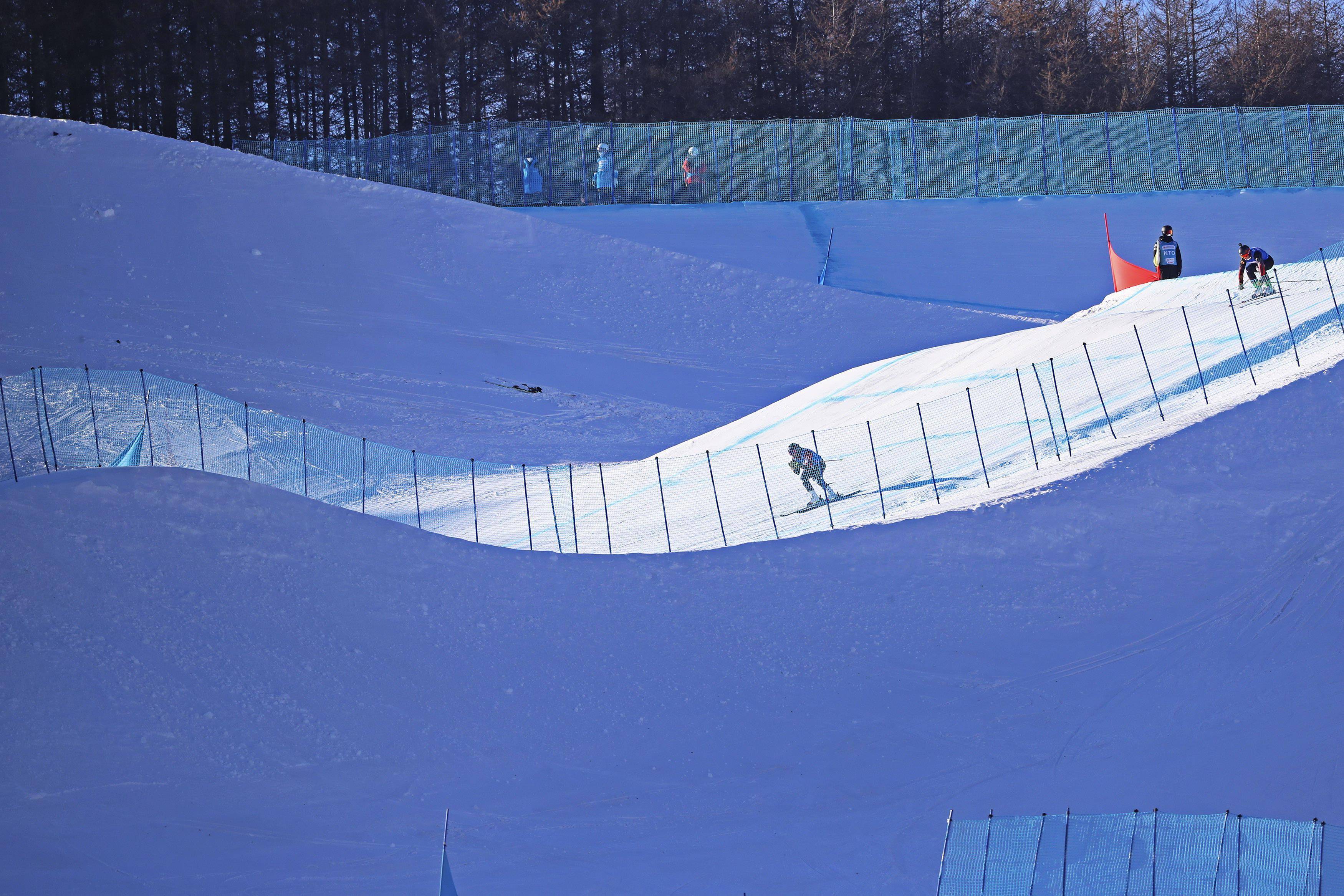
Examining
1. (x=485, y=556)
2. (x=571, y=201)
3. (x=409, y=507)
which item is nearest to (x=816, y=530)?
(x=485, y=556)

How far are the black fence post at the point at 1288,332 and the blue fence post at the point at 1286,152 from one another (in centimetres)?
1313

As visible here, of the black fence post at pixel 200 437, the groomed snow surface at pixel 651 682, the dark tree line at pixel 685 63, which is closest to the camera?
the groomed snow surface at pixel 651 682

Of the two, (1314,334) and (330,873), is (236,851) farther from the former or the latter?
(1314,334)

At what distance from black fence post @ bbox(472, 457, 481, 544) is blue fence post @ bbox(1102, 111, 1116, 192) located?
17.5 metres

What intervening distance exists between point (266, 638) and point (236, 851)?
2.40 m

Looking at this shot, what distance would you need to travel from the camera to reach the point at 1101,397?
53.5 feet

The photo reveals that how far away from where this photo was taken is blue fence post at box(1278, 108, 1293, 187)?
95.2ft

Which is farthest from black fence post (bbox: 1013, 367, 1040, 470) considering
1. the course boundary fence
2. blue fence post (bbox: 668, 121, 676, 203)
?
blue fence post (bbox: 668, 121, 676, 203)

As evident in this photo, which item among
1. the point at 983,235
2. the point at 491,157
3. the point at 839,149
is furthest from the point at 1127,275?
the point at 491,157

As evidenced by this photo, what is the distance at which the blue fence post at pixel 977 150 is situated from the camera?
2906 centimetres

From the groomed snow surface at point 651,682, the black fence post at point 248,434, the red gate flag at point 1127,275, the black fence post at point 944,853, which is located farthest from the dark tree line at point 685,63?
the black fence post at point 944,853

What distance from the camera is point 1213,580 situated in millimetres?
13969

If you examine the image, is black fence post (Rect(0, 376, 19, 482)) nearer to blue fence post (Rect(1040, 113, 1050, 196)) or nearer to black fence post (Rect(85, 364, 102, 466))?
black fence post (Rect(85, 364, 102, 466))

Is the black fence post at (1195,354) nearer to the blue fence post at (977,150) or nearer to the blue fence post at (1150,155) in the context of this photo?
the blue fence post at (977,150)
